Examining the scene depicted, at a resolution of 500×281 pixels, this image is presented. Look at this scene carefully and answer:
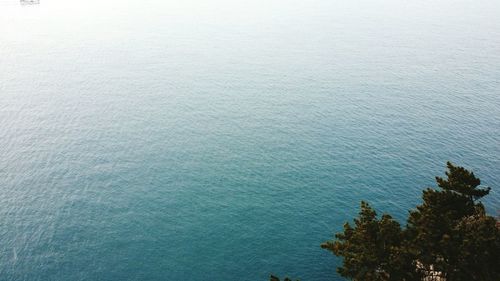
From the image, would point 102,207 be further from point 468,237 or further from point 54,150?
point 468,237

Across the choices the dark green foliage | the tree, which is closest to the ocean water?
the tree

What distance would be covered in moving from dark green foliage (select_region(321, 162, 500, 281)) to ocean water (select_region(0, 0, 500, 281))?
130 ft

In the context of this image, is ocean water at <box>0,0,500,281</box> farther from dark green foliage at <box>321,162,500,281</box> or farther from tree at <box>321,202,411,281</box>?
dark green foliage at <box>321,162,500,281</box>

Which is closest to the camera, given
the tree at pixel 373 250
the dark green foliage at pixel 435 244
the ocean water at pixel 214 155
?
the dark green foliage at pixel 435 244

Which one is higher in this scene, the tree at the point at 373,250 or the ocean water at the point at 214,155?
the ocean water at the point at 214,155

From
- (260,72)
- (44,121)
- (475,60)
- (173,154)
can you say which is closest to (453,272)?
(173,154)

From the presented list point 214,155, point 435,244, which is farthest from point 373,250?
point 214,155

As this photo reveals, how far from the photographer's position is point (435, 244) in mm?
37062

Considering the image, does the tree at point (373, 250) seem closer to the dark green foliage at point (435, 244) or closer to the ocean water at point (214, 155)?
the dark green foliage at point (435, 244)

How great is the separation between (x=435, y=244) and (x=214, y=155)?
8216 cm

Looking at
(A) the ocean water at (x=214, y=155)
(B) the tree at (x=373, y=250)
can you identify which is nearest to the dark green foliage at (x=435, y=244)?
(B) the tree at (x=373, y=250)

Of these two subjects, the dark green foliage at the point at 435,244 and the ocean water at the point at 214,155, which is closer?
the dark green foliage at the point at 435,244

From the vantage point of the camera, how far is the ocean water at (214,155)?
270 ft

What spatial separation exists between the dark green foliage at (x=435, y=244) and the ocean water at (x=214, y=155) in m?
39.7
